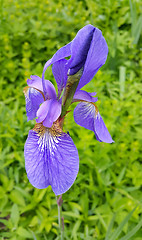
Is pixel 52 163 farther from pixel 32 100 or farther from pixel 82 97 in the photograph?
pixel 32 100

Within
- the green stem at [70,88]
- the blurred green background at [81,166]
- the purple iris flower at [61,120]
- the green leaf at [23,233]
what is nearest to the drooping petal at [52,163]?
the purple iris flower at [61,120]

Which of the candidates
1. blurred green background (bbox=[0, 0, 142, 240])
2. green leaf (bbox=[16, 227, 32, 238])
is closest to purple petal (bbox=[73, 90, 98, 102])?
blurred green background (bbox=[0, 0, 142, 240])

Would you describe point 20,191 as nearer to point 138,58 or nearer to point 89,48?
point 89,48

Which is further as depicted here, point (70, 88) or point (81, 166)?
Answer: point (81, 166)

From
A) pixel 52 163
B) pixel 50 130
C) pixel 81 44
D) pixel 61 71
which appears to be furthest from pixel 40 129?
pixel 81 44

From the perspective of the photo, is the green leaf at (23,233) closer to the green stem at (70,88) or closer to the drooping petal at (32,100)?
the drooping petal at (32,100)

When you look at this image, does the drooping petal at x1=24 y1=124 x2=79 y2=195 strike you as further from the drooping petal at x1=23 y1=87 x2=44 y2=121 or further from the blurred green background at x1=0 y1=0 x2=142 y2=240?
the blurred green background at x1=0 y1=0 x2=142 y2=240
